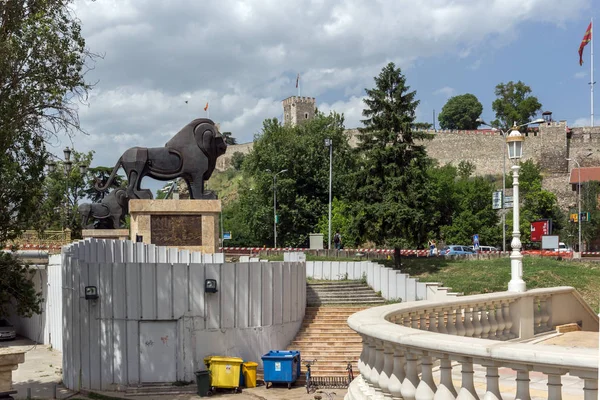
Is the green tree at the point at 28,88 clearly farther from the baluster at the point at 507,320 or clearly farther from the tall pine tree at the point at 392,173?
the tall pine tree at the point at 392,173

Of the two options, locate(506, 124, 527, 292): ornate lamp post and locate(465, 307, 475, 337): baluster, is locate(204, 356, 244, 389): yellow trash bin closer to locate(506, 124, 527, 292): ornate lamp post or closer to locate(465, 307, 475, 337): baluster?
locate(506, 124, 527, 292): ornate lamp post

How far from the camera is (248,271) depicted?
826 inches

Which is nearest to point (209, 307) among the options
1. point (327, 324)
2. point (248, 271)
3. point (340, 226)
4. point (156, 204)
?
point (248, 271)

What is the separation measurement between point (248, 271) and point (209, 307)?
167cm

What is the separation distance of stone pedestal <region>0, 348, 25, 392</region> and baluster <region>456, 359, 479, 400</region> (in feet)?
29.9

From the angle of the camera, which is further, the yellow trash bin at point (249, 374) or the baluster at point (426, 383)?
the yellow trash bin at point (249, 374)

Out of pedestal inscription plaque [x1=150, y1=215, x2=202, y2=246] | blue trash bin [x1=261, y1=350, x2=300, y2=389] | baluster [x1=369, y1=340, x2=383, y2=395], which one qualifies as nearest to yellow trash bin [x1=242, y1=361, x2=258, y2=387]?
blue trash bin [x1=261, y1=350, x2=300, y2=389]

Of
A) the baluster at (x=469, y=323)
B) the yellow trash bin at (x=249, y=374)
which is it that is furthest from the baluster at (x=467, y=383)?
the yellow trash bin at (x=249, y=374)

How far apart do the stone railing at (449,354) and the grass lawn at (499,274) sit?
18.8 metres

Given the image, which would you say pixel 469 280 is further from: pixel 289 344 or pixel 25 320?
pixel 25 320

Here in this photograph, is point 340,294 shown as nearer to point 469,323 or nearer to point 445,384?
→ point 469,323

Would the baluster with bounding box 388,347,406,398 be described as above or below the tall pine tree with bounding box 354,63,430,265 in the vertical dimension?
below

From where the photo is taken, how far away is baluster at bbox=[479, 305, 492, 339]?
10.7m

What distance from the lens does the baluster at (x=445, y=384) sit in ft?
18.4
